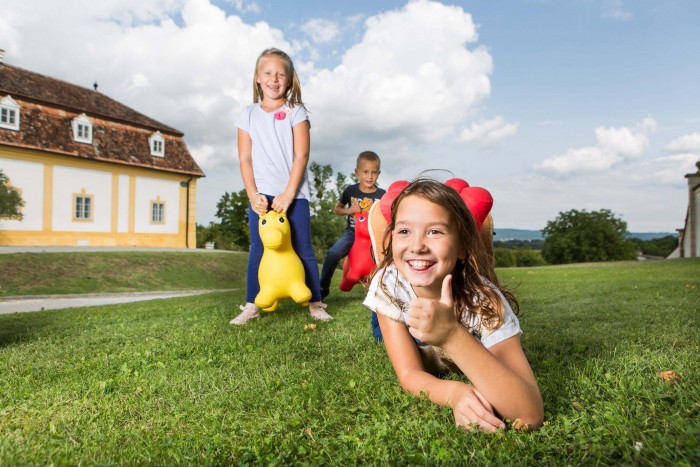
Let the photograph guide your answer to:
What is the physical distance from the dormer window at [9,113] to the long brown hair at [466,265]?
2558 centimetres

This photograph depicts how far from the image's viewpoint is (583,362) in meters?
2.87

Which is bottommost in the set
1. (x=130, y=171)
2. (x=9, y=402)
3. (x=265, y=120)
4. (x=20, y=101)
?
(x=9, y=402)

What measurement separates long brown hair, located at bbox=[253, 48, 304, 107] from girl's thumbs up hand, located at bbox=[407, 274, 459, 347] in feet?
11.4

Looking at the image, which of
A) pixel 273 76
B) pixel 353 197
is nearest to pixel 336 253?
pixel 353 197

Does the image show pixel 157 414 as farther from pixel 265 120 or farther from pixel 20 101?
pixel 20 101

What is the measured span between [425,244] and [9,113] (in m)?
26.2

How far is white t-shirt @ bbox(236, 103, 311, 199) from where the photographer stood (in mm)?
4660

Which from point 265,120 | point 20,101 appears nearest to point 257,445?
point 265,120

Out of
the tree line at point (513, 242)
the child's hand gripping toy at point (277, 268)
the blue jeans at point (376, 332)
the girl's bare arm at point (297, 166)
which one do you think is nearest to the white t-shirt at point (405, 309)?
the blue jeans at point (376, 332)

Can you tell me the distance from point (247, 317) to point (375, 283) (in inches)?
98.8

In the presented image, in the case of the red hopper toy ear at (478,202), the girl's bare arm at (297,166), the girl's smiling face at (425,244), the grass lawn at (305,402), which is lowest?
the grass lawn at (305,402)

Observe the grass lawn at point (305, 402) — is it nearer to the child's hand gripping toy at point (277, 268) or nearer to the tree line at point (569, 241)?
the child's hand gripping toy at point (277, 268)

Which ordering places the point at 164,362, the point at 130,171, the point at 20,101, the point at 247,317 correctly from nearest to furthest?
the point at 164,362
the point at 247,317
the point at 20,101
the point at 130,171

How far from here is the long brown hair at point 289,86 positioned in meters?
4.62
